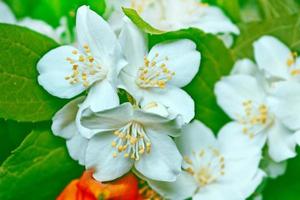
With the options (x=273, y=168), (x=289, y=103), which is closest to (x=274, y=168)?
(x=273, y=168)

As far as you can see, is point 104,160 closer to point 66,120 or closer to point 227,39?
point 66,120

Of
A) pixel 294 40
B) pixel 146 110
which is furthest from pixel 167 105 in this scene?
pixel 294 40

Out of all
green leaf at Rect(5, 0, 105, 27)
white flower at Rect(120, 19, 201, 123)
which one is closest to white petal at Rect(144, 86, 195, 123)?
white flower at Rect(120, 19, 201, 123)

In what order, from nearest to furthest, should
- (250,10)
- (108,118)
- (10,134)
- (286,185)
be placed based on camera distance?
(108,118) → (10,134) → (286,185) → (250,10)

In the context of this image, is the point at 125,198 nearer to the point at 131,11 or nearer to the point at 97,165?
the point at 97,165

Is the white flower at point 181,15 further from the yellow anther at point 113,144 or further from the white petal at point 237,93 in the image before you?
the yellow anther at point 113,144

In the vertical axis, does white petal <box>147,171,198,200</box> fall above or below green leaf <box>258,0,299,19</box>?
below

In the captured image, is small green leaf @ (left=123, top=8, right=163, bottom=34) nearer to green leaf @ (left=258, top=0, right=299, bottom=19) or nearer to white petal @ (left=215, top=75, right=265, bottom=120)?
white petal @ (left=215, top=75, right=265, bottom=120)
